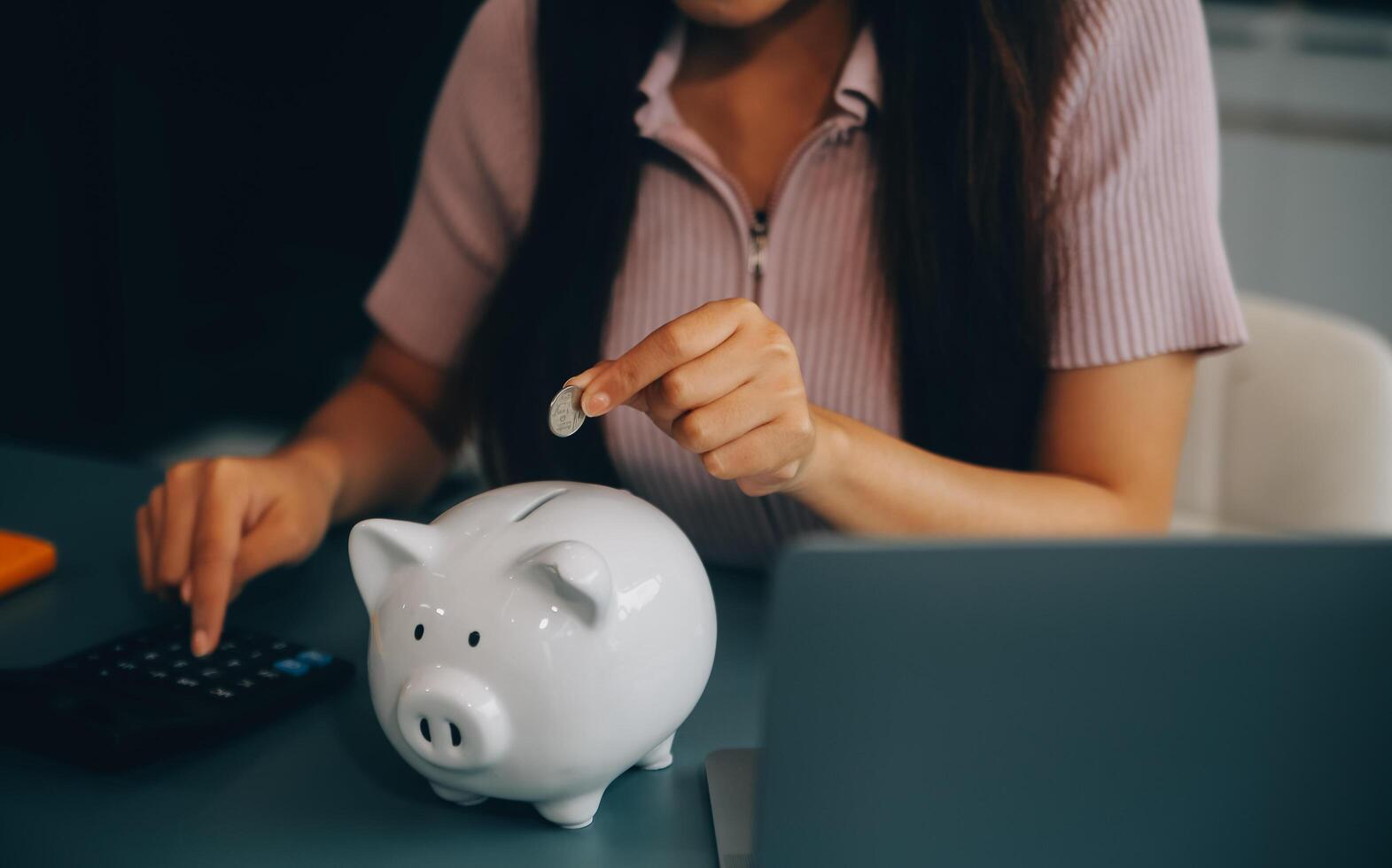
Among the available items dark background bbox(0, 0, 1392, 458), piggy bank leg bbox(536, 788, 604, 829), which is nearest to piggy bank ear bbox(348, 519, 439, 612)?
piggy bank leg bbox(536, 788, 604, 829)

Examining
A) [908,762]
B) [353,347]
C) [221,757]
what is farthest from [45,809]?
[353,347]

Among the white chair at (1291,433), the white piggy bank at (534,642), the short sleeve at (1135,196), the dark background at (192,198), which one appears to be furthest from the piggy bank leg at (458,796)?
the dark background at (192,198)

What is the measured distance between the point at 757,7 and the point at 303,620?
0.49 m

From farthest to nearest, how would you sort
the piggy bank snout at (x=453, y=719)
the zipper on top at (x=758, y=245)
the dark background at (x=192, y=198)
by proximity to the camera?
the dark background at (x=192, y=198)
the zipper on top at (x=758, y=245)
the piggy bank snout at (x=453, y=719)

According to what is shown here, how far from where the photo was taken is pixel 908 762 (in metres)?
0.37

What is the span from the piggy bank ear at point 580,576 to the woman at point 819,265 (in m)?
0.16

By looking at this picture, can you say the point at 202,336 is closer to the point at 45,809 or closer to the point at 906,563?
the point at 45,809

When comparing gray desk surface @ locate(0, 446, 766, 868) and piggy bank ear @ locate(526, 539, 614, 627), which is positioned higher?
piggy bank ear @ locate(526, 539, 614, 627)

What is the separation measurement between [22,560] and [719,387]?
1.64 feet

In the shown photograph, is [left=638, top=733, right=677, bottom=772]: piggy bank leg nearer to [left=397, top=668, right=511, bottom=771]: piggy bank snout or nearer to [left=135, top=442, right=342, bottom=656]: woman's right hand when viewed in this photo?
[left=397, top=668, right=511, bottom=771]: piggy bank snout

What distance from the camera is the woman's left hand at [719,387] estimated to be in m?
0.53

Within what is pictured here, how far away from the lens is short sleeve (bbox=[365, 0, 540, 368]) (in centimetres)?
95

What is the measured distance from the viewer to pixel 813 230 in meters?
0.86

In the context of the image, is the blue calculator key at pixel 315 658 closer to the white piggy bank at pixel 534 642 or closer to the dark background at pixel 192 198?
the white piggy bank at pixel 534 642
